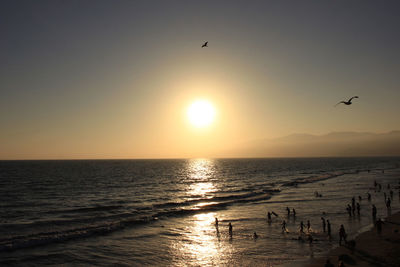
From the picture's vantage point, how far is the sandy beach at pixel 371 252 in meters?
19.8

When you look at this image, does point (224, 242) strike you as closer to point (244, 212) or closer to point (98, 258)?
point (98, 258)

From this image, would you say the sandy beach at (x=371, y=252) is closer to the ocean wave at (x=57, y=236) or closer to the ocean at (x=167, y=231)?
the ocean at (x=167, y=231)

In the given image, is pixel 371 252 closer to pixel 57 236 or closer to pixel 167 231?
pixel 167 231

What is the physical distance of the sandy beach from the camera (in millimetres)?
19828

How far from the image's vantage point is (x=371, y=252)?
21547 millimetres

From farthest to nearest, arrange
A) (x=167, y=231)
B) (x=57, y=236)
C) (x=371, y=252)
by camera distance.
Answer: (x=167, y=231), (x=57, y=236), (x=371, y=252)

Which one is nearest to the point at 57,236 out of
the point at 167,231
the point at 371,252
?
the point at 167,231

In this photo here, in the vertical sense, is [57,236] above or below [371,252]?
below

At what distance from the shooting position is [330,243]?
83.3 ft

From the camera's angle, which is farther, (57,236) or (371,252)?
(57,236)

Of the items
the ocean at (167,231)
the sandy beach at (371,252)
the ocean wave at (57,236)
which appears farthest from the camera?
the ocean wave at (57,236)

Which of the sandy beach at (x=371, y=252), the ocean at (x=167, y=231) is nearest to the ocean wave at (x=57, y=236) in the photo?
the ocean at (x=167, y=231)

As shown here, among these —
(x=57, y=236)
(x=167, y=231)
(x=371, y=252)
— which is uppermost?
(x=371, y=252)

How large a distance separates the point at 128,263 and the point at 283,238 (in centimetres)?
1448
